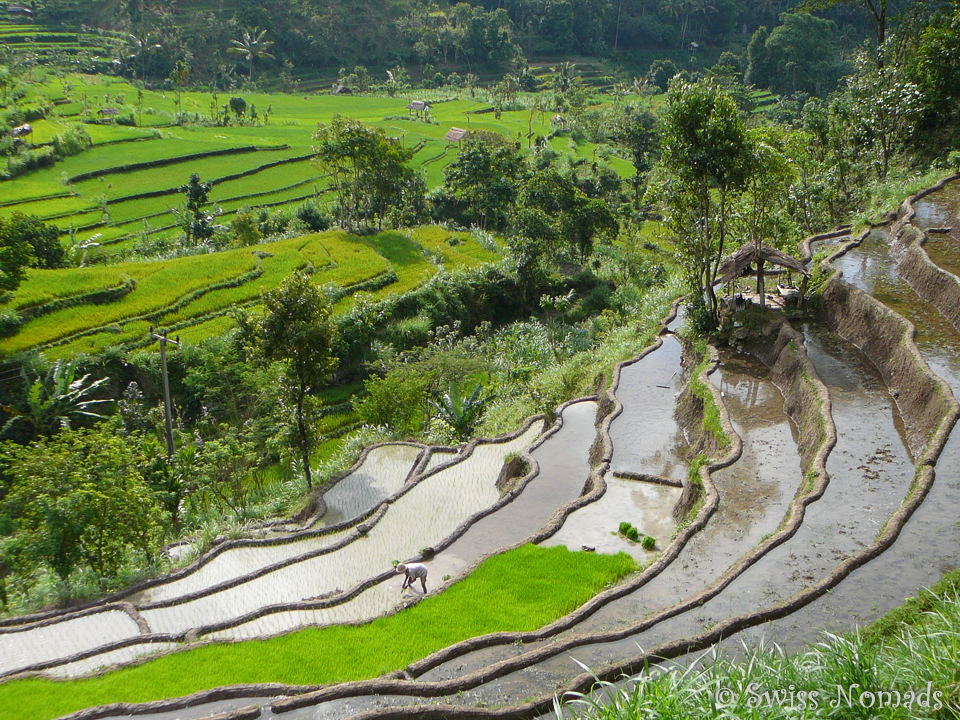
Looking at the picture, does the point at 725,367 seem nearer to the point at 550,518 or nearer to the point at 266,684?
the point at 550,518

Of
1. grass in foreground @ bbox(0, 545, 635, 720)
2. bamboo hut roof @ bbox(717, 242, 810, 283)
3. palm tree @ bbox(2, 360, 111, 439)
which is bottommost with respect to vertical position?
palm tree @ bbox(2, 360, 111, 439)

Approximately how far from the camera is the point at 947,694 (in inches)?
274

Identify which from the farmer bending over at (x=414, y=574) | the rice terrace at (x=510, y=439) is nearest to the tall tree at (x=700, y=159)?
the rice terrace at (x=510, y=439)

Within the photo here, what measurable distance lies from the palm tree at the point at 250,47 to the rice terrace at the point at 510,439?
55.3 metres

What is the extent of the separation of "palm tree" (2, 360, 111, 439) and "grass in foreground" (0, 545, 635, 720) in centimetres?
1448

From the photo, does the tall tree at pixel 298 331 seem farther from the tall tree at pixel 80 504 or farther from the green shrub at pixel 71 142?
the green shrub at pixel 71 142

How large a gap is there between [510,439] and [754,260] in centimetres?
837

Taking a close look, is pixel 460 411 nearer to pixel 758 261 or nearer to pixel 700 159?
pixel 758 261

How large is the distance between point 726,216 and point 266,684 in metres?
17.0

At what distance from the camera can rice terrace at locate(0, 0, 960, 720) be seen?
10.6m

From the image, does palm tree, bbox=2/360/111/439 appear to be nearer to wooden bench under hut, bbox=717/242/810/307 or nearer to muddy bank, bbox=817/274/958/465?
wooden bench under hut, bbox=717/242/810/307

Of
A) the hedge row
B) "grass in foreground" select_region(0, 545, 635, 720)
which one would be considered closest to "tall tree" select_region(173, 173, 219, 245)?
the hedge row

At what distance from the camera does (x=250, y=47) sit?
99000mm

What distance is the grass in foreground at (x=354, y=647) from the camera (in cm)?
1126
